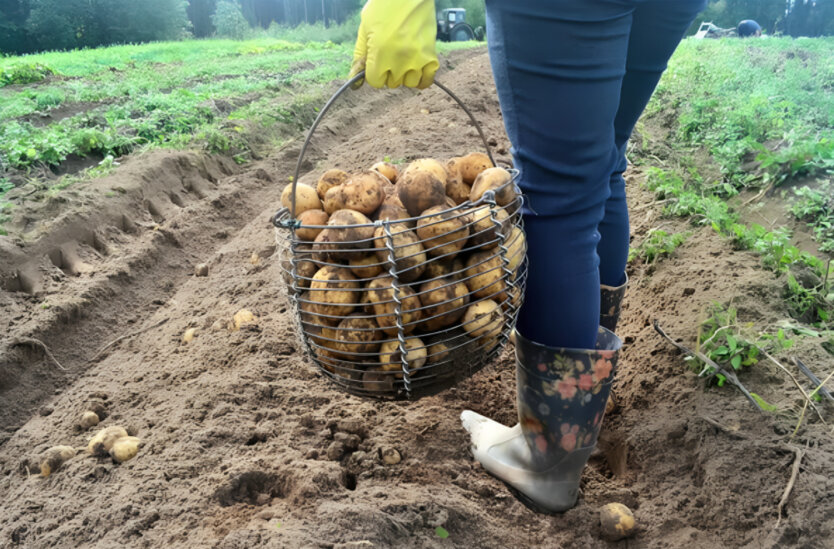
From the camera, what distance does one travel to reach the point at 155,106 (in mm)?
7109

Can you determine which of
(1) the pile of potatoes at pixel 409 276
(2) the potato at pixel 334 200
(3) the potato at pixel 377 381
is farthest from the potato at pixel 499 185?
(3) the potato at pixel 377 381

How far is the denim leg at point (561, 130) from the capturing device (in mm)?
1245

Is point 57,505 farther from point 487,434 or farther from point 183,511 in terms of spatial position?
point 487,434

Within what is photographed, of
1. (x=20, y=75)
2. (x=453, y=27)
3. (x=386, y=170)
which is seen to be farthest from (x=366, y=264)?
(x=453, y=27)

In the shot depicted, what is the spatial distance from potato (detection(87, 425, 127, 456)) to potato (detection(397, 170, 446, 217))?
1358 mm

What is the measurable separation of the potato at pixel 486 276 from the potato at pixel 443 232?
6cm

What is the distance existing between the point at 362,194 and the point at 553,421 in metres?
0.76

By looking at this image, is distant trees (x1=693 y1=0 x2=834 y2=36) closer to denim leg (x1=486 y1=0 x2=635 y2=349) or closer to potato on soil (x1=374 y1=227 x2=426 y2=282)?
denim leg (x1=486 y1=0 x2=635 y2=349)

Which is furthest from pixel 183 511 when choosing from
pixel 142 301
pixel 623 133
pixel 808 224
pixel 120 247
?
pixel 808 224

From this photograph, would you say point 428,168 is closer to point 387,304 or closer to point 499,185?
point 499,185

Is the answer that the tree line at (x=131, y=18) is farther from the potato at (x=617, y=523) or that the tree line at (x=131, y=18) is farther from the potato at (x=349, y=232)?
the potato at (x=617, y=523)

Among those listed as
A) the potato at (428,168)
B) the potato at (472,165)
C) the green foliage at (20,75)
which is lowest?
the green foliage at (20,75)

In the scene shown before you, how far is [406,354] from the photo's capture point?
1.33 metres

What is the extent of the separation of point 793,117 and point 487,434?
415 centimetres
